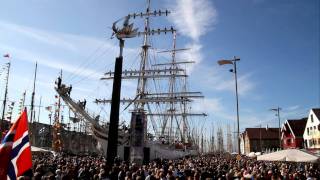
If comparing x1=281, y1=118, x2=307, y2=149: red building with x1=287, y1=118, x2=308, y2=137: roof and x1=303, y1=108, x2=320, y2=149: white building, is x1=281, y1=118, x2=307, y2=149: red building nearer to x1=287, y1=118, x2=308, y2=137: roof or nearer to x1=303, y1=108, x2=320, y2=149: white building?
x1=287, y1=118, x2=308, y2=137: roof

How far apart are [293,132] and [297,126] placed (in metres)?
1.88

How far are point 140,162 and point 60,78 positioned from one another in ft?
43.1

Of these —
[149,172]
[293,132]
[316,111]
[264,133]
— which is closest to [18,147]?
[149,172]

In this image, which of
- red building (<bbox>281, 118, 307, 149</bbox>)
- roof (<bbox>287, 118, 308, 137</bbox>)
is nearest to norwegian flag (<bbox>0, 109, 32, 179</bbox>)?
red building (<bbox>281, 118, 307, 149</bbox>)

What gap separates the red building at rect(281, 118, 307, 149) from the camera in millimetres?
72438

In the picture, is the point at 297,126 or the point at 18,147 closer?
the point at 18,147

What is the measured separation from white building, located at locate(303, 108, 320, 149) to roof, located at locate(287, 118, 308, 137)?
7.16 m

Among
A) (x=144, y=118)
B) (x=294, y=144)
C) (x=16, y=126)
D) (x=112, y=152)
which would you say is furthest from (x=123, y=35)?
(x=294, y=144)

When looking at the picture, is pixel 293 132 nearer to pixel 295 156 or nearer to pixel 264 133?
pixel 264 133

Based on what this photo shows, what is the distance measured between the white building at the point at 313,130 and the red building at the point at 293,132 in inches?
238

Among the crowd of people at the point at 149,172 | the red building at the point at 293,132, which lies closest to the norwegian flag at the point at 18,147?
the crowd of people at the point at 149,172

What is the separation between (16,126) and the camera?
28.1 ft

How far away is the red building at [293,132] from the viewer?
7244 centimetres

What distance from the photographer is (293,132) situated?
241 ft
